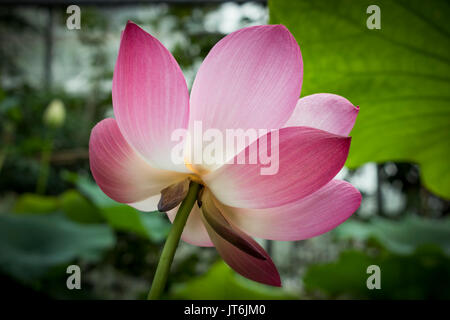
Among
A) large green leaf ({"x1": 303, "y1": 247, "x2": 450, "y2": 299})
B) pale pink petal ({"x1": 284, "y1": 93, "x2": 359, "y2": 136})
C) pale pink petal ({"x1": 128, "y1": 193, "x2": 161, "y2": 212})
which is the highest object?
pale pink petal ({"x1": 284, "y1": 93, "x2": 359, "y2": 136})

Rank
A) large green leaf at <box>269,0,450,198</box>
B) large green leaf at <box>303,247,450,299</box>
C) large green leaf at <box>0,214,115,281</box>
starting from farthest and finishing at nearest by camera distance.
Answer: large green leaf at <box>303,247,450,299</box>, large green leaf at <box>0,214,115,281</box>, large green leaf at <box>269,0,450,198</box>

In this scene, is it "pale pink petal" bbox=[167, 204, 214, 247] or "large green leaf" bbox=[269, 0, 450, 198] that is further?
"large green leaf" bbox=[269, 0, 450, 198]

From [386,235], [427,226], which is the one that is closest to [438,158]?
[386,235]

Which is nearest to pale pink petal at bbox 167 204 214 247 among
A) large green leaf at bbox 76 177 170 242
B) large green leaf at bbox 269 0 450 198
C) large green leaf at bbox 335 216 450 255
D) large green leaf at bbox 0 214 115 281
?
large green leaf at bbox 269 0 450 198

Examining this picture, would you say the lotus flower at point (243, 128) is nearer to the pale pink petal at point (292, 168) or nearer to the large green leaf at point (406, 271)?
the pale pink petal at point (292, 168)

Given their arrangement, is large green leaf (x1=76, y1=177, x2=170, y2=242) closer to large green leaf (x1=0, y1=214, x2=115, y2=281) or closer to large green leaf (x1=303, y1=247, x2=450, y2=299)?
large green leaf (x1=0, y1=214, x2=115, y2=281)

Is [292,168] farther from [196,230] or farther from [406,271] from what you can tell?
[406,271]
